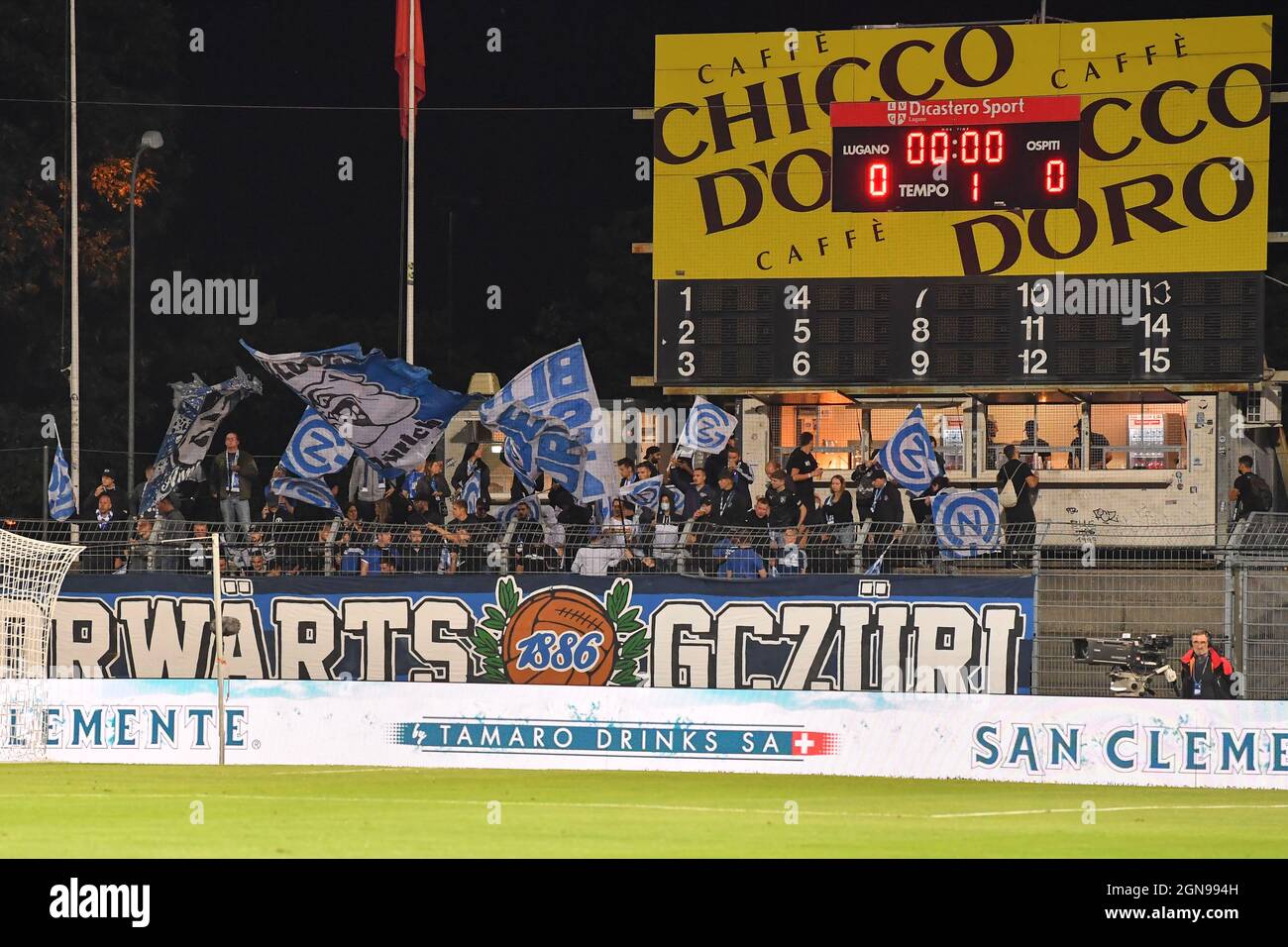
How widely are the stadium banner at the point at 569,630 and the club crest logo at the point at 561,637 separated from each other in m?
0.01

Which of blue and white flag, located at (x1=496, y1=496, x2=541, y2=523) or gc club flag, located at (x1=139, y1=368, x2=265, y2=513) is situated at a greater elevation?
gc club flag, located at (x1=139, y1=368, x2=265, y2=513)

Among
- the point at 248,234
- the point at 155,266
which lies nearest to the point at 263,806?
the point at 155,266

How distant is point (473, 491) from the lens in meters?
22.1

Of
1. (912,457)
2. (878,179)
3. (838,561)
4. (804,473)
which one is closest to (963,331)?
(878,179)

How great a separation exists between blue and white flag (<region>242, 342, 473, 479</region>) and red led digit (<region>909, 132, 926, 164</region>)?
5.87 m

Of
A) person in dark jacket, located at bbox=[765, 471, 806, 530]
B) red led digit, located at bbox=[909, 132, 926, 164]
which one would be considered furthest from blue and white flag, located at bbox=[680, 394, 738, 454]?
red led digit, located at bbox=[909, 132, 926, 164]

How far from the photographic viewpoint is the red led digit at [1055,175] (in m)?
23.2

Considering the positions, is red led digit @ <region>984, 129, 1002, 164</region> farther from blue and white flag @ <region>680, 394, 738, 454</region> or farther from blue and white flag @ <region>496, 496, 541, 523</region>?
blue and white flag @ <region>496, 496, 541, 523</region>

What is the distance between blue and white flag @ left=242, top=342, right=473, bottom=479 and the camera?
21.6m

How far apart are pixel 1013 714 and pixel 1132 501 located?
1127 cm

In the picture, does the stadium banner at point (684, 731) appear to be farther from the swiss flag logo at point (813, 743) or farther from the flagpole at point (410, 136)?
the flagpole at point (410, 136)

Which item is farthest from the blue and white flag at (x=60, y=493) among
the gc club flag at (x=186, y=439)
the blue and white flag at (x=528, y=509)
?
the blue and white flag at (x=528, y=509)

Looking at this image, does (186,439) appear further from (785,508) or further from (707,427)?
(785,508)

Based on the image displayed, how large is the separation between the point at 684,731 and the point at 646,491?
4883 mm
